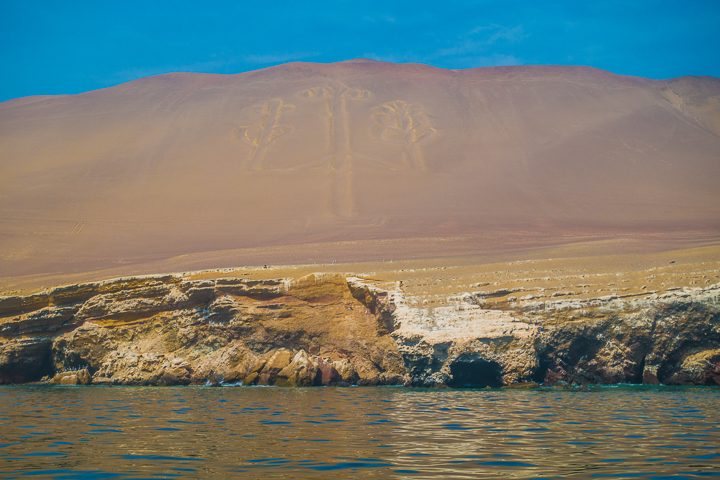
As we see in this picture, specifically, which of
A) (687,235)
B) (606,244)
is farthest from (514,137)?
(606,244)

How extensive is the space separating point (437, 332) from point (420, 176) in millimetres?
60697

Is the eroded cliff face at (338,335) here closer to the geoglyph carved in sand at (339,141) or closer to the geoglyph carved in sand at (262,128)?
the geoglyph carved in sand at (339,141)

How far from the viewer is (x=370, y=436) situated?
14039mm

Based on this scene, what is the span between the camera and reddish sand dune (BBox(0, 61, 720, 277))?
71812 millimetres

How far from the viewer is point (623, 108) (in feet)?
352

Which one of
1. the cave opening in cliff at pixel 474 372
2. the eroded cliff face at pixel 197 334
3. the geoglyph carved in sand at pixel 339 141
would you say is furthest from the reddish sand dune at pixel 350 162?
the cave opening in cliff at pixel 474 372

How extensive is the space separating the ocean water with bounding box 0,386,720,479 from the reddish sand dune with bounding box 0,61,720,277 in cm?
3924

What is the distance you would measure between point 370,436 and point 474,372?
44.3ft

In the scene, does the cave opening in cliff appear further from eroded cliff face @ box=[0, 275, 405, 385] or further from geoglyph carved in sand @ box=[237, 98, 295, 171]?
geoglyph carved in sand @ box=[237, 98, 295, 171]

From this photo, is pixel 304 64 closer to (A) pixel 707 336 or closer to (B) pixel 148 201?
(B) pixel 148 201

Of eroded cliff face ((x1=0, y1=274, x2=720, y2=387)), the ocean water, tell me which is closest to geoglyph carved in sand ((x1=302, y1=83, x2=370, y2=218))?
eroded cliff face ((x1=0, y1=274, x2=720, y2=387))

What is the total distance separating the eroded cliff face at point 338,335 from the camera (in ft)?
87.7

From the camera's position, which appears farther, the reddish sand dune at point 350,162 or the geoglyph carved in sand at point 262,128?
the geoglyph carved in sand at point 262,128

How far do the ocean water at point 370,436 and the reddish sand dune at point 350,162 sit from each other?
129 ft
